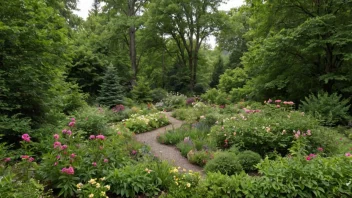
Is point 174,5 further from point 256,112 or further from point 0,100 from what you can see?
point 0,100

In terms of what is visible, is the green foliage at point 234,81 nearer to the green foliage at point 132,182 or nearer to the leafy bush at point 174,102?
the leafy bush at point 174,102

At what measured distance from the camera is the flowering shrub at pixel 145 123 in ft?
30.9

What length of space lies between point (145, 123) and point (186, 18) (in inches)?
549

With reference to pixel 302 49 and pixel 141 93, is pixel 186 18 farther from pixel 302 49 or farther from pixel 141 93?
pixel 302 49

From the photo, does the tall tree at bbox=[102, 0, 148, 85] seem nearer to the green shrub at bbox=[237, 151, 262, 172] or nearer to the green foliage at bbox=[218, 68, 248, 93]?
the green foliage at bbox=[218, 68, 248, 93]

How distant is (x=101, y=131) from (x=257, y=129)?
4330mm

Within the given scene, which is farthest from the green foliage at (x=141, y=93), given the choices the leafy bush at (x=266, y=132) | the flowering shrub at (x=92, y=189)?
the flowering shrub at (x=92, y=189)

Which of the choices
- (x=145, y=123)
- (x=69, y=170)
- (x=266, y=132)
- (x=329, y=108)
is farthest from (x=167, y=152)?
(x=329, y=108)

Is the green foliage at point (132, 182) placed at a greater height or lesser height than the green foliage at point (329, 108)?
lesser

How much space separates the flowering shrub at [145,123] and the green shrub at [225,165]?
16.4 ft

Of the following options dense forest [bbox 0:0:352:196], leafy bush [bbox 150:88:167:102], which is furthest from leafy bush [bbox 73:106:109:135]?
leafy bush [bbox 150:88:167:102]

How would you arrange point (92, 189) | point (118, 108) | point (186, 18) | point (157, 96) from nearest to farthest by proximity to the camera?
point (92, 189), point (118, 108), point (157, 96), point (186, 18)

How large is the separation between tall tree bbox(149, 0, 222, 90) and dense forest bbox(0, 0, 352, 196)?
0.29 ft

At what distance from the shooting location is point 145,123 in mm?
9703
